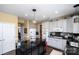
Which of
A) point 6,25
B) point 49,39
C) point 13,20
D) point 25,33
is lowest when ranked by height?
point 49,39

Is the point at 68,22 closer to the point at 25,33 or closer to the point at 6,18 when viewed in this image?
the point at 25,33

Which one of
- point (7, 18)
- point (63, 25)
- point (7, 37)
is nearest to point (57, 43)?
point (63, 25)

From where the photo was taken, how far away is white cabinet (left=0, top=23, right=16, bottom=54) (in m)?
4.34

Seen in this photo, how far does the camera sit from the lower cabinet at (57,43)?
4.88 m

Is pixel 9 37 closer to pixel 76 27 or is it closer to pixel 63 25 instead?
pixel 63 25

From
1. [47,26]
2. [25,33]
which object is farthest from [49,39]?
[25,33]

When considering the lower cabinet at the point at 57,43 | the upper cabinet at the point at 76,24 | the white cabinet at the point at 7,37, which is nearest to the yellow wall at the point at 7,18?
the white cabinet at the point at 7,37

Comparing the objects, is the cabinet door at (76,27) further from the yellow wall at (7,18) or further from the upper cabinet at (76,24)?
the yellow wall at (7,18)

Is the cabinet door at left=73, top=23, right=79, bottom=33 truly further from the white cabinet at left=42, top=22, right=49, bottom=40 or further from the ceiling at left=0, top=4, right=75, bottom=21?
the white cabinet at left=42, top=22, right=49, bottom=40

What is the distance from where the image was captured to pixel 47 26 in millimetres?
6422

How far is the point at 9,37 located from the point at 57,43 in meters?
2.77

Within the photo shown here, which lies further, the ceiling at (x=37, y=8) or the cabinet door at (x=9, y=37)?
the cabinet door at (x=9, y=37)

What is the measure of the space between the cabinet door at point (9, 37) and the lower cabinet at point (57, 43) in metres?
2.36
